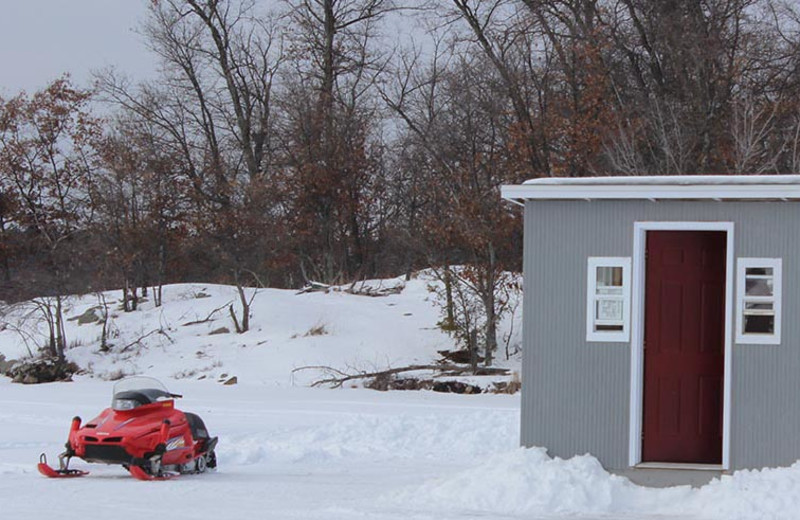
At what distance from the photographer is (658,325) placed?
10.3 meters

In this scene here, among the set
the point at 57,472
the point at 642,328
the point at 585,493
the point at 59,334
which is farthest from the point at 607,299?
the point at 59,334

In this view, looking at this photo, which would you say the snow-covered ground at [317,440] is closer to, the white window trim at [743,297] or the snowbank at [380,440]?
the snowbank at [380,440]

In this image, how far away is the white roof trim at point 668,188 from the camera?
9523 millimetres

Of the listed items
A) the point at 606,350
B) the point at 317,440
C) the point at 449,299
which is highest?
the point at 449,299

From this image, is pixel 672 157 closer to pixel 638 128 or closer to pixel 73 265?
pixel 638 128

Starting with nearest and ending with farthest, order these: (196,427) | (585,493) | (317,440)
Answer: (585,493)
(196,427)
(317,440)

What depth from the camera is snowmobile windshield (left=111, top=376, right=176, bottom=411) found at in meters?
11.2

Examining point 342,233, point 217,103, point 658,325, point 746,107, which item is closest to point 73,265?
point 342,233

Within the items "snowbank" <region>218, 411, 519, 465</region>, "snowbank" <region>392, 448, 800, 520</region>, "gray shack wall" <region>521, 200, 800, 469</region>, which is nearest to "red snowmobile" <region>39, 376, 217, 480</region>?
"snowbank" <region>218, 411, 519, 465</region>

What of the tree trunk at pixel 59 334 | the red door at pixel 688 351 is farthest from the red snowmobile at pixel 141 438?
the tree trunk at pixel 59 334

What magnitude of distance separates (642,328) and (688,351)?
57 cm

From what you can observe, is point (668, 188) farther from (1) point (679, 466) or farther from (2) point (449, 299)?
(2) point (449, 299)

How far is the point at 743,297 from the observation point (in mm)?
9711

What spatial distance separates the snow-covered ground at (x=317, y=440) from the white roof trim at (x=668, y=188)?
2.34 meters
